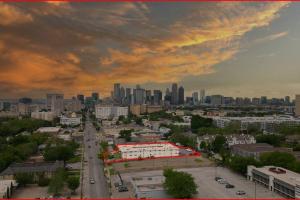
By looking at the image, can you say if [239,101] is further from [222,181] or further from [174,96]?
[222,181]

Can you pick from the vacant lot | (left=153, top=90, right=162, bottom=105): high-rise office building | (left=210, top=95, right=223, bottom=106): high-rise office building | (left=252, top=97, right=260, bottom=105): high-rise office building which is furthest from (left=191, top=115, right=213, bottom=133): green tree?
(left=252, top=97, right=260, bottom=105): high-rise office building

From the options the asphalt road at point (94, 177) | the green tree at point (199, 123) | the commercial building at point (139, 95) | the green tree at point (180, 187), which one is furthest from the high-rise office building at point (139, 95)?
the green tree at point (180, 187)

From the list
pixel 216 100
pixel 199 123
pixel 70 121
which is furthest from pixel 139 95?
pixel 199 123

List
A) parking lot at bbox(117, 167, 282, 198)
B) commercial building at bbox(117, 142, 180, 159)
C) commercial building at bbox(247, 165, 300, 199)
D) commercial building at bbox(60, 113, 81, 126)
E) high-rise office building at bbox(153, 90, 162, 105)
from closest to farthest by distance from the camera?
1. commercial building at bbox(247, 165, 300, 199)
2. parking lot at bbox(117, 167, 282, 198)
3. commercial building at bbox(117, 142, 180, 159)
4. commercial building at bbox(60, 113, 81, 126)
5. high-rise office building at bbox(153, 90, 162, 105)

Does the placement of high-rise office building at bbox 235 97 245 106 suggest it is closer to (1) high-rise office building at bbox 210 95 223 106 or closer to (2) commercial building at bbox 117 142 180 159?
(1) high-rise office building at bbox 210 95 223 106

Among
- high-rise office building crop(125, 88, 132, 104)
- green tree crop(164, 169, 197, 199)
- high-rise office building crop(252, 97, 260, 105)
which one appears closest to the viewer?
green tree crop(164, 169, 197, 199)

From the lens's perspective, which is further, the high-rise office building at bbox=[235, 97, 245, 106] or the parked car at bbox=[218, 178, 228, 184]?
the high-rise office building at bbox=[235, 97, 245, 106]
